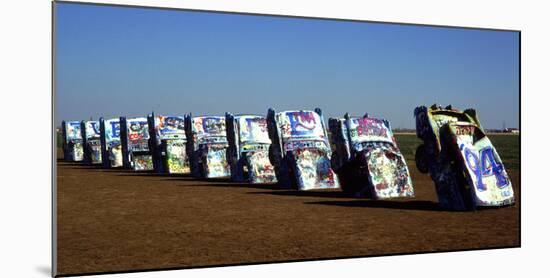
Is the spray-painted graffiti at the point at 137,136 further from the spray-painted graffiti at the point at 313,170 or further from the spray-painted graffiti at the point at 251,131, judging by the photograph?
the spray-painted graffiti at the point at 313,170

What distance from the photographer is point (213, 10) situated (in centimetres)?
836

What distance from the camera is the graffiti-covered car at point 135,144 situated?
61.8ft

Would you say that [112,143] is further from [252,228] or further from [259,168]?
[252,228]

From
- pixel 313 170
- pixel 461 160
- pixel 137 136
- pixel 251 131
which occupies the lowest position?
pixel 313 170

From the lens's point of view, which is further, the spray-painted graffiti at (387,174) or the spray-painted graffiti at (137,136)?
the spray-painted graffiti at (137,136)

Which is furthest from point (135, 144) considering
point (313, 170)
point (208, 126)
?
point (313, 170)

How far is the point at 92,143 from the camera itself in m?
20.7

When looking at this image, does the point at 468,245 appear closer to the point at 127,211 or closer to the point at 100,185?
the point at 127,211

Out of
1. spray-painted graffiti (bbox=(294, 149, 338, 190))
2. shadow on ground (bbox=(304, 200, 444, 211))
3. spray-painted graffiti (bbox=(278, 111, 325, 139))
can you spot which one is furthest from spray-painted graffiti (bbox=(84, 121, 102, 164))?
shadow on ground (bbox=(304, 200, 444, 211))

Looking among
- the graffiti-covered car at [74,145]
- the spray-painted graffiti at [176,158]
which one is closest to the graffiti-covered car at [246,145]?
the spray-painted graffiti at [176,158]

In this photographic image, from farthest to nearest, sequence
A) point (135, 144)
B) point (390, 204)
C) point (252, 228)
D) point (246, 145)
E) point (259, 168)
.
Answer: point (135, 144) < point (246, 145) < point (259, 168) < point (390, 204) < point (252, 228)

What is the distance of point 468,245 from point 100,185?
7.31m

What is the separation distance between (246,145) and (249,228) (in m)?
6.60

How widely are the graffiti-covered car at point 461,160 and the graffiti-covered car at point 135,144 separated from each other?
374 inches
